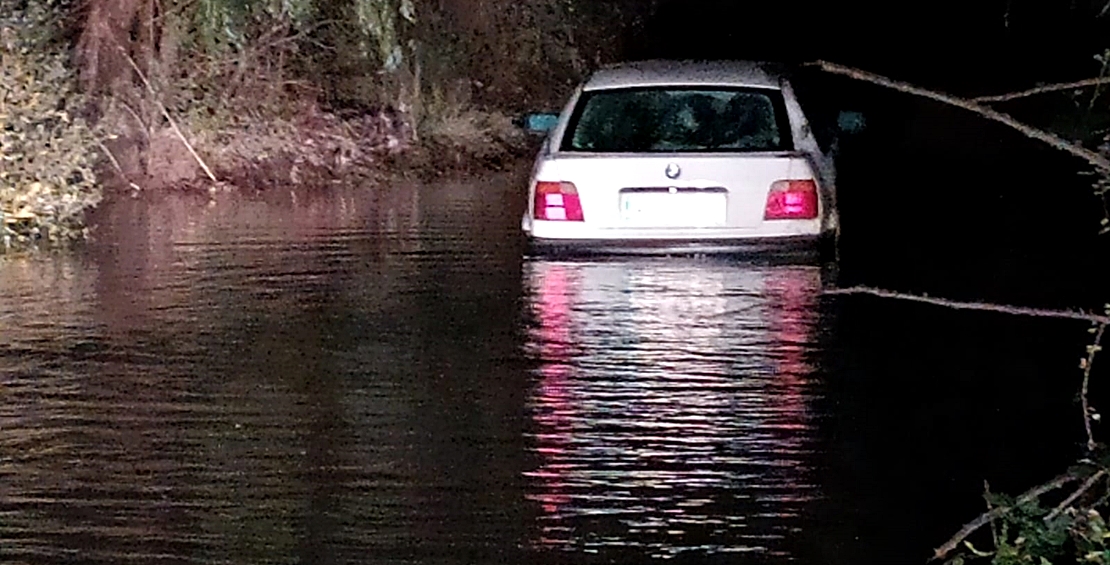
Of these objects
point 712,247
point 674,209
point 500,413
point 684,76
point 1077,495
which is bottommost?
point 500,413

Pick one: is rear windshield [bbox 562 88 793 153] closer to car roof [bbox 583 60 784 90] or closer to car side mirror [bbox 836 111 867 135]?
car roof [bbox 583 60 784 90]

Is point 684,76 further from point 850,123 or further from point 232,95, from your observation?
point 232,95

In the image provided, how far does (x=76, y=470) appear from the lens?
23.1ft

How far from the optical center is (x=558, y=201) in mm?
10750

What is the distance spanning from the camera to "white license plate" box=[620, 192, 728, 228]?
10609 mm

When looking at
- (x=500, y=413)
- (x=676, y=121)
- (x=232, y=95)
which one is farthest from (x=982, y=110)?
(x=232, y=95)

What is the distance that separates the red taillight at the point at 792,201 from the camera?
1055 cm

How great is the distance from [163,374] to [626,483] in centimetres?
275

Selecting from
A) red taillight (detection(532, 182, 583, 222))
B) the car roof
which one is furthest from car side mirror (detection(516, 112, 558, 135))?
Answer: red taillight (detection(532, 182, 583, 222))

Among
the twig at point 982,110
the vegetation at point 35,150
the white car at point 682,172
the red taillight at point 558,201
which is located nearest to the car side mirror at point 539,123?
the white car at point 682,172

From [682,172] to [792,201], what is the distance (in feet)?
1.96

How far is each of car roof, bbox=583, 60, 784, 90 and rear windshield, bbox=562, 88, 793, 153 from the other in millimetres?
43

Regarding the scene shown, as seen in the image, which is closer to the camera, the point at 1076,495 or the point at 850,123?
the point at 1076,495

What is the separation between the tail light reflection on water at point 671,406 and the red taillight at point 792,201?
430mm
